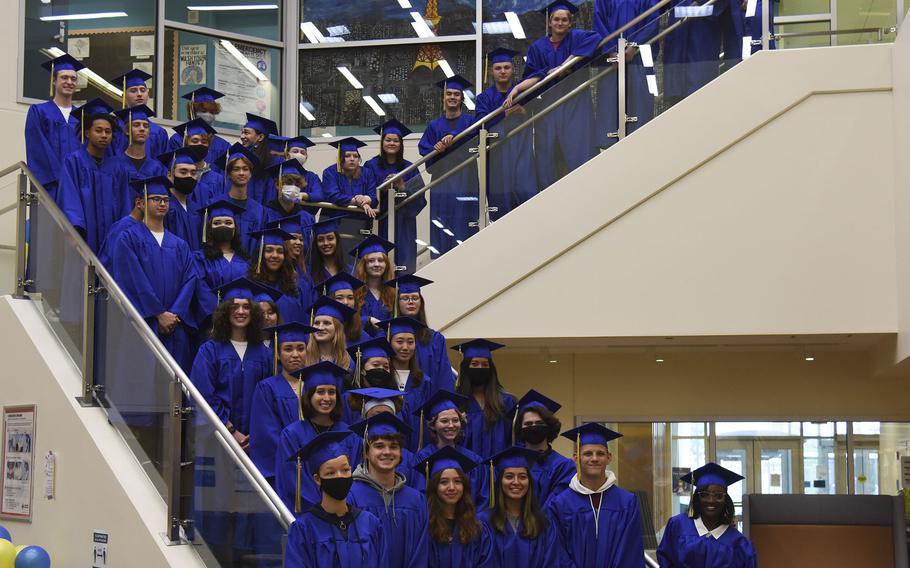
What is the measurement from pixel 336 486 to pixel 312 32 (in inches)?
396

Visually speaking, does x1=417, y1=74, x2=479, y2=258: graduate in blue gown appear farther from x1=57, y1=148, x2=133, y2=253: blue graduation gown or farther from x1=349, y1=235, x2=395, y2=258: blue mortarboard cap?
x1=57, y1=148, x2=133, y2=253: blue graduation gown

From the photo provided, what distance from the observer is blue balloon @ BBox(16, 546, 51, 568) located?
673cm

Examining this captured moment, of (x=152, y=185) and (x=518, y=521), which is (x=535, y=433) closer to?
(x=518, y=521)

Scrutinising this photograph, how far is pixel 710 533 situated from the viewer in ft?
25.5

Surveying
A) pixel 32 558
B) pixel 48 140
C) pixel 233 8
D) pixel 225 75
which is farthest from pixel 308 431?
pixel 233 8

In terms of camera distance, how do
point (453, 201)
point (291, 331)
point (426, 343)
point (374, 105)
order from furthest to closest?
point (374, 105)
point (453, 201)
point (426, 343)
point (291, 331)

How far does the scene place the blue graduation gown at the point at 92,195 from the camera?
7992 mm

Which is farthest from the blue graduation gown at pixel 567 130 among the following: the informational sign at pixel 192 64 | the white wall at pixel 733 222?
the informational sign at pixel 192 64

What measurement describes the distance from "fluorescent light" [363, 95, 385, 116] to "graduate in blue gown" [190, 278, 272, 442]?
7098 millimetres

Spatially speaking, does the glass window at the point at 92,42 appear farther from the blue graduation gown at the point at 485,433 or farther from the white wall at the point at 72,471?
the blue graduation gown at the point at 485,433

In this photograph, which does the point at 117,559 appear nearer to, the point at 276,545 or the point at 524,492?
the point at 276,545

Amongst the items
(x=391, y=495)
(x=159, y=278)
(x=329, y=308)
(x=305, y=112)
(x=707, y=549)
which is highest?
(x=305, y=112)

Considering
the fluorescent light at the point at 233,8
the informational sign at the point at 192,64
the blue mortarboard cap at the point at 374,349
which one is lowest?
the blue mortarboard cap at the point at 374,349

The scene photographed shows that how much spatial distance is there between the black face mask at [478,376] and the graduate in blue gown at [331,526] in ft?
7.99
